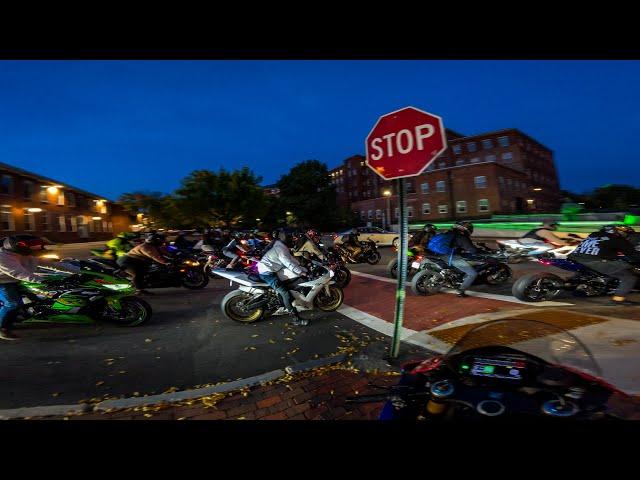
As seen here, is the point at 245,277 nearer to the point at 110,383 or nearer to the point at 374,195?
the point at 110,383

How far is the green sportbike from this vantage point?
5.11 m

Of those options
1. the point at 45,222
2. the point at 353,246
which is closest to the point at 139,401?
the point at 353,246

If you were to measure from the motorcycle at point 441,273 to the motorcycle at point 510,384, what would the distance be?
5202 mm

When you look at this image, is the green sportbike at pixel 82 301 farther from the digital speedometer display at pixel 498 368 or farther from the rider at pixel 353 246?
the rider at pixel 353 246

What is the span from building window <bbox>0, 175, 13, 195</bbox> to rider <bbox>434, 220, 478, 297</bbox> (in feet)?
116

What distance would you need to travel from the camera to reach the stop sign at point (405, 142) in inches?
121

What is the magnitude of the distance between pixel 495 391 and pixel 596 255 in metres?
6.47

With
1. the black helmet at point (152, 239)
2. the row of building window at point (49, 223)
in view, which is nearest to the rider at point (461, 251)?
the black helmet at point (152, 239)

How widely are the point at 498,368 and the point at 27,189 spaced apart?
39263 millimetres

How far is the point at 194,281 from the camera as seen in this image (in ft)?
30.7

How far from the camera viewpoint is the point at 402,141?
10.8 ft

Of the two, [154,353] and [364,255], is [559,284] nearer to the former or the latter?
[364,255]

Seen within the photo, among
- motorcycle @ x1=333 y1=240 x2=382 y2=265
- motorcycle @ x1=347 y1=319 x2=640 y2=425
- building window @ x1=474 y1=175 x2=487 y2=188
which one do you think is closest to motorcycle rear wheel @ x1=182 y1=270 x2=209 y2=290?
motorcycle @ x1=333 y1=240 x2=382 y2=265
